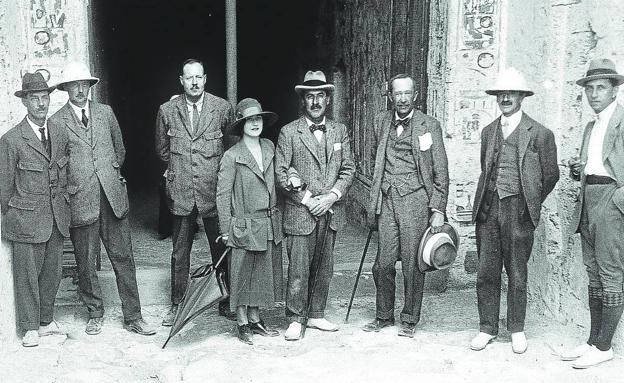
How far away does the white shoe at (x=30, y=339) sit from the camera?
5270 millimetres

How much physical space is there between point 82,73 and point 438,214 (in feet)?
8.91

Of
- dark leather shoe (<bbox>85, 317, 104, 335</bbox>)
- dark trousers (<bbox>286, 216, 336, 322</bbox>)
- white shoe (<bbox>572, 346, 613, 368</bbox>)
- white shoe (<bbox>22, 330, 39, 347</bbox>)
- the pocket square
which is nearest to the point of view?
white shoe (<bbox>572, 346, 613, 368</bbox>)

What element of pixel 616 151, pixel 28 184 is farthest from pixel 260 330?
pixel 616 151

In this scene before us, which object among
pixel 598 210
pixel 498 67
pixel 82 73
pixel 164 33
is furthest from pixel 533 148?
pixel 164 33

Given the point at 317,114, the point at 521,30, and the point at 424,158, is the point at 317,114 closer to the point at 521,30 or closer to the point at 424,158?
the point at 424,158

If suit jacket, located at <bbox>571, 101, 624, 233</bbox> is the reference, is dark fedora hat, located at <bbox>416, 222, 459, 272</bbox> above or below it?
below

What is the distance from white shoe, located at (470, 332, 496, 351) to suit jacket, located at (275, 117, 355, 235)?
1287 millimetres

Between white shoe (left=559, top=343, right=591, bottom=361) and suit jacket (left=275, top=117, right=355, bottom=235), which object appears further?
suit jacket (left=275, top=117, right=355, bottom=235)

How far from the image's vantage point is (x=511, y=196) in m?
5.17

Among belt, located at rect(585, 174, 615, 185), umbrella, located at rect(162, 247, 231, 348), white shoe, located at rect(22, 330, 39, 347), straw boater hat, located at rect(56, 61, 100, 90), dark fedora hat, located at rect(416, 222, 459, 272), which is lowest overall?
white shoe, located at rect(22, 330, 39, 347)

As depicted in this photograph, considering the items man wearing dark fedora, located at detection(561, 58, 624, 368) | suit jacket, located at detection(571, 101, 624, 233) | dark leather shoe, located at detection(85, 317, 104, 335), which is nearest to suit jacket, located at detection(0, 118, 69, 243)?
dark leather shoe, located at detection(85, 317, 104, 335)

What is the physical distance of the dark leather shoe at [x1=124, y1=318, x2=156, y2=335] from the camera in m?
5.65

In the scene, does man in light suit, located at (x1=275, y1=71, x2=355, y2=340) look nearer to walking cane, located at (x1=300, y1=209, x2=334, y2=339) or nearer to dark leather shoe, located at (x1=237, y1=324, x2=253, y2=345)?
walking cane, located at (x1=300, y1=209, x2=334, y2=339)

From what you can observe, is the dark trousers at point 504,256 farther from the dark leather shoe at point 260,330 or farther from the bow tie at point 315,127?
the dark leather shoe at point 260,330
